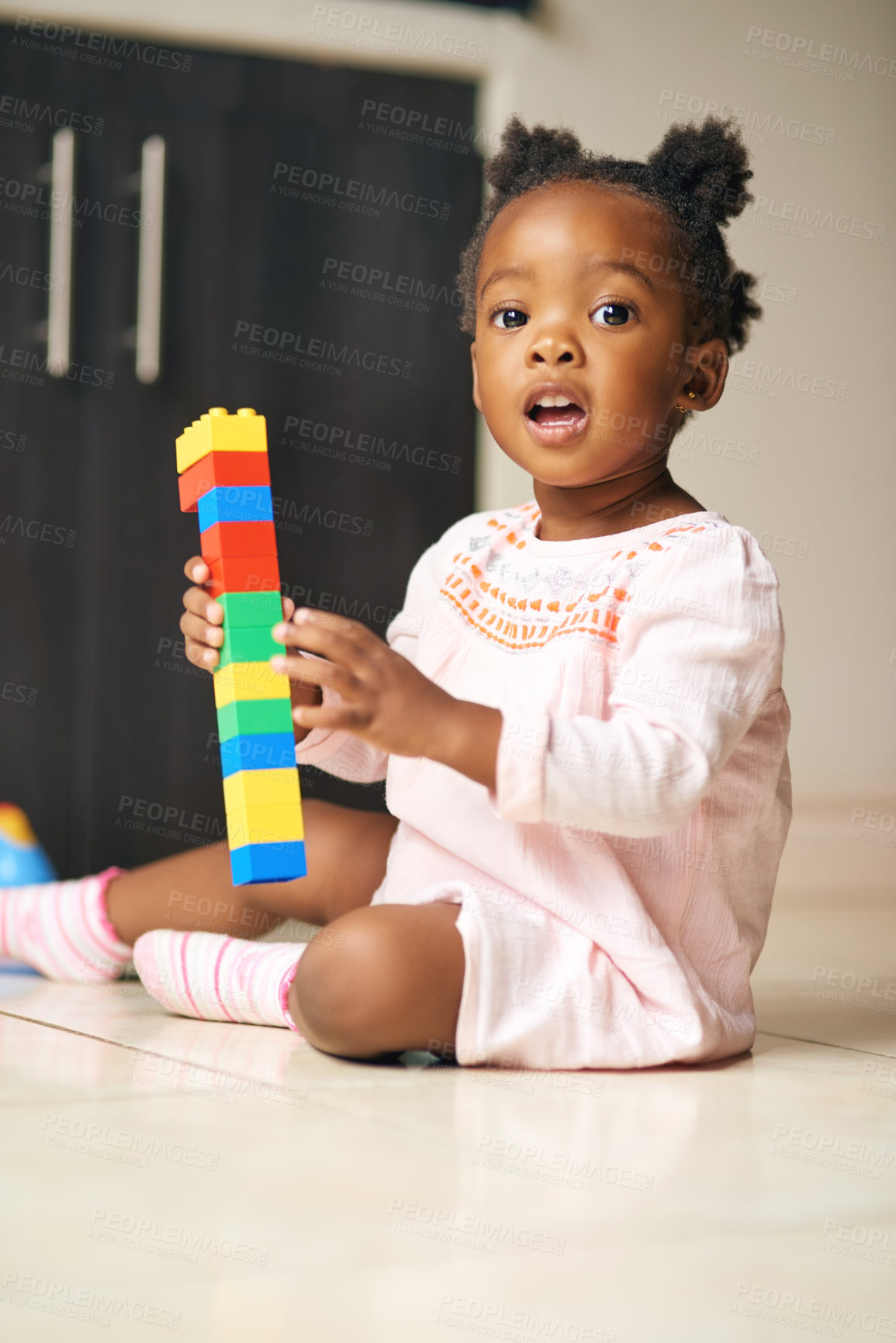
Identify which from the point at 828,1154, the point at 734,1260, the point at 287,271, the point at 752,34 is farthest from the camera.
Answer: the point at 752,34

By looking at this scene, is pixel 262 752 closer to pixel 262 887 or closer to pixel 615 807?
pixel 615 807

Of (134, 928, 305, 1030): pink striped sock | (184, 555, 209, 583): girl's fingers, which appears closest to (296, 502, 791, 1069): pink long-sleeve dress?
(134, 928, 305, 1030): pink striped sock

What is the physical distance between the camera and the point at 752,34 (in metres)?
2.55

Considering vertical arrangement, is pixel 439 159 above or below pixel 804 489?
above

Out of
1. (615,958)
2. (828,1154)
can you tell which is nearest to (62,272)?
(615,958)

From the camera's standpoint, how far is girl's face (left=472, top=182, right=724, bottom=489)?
40.9 inches

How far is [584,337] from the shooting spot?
1.04 meters

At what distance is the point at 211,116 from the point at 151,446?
0.49 meters

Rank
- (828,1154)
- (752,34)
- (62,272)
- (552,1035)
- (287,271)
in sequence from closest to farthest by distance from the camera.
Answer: (828,1154) < (552,1035) < (62,272) < (287,271) < (752,34)

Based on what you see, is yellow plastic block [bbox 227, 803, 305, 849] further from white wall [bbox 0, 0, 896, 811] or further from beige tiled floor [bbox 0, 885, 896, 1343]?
white wall [bbox 0, 0, 896, 811]

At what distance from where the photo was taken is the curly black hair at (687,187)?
3.59 feet

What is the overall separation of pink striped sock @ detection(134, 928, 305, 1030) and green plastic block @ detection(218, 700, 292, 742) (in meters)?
0.20

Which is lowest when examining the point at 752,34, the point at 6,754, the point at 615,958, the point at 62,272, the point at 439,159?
the point at 6,754

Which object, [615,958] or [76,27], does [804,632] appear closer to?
[76,27]
